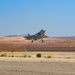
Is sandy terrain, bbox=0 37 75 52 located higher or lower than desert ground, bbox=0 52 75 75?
higher

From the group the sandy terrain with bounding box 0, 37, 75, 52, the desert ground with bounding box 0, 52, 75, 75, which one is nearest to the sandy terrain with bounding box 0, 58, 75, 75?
the desert ground with bounding box 0, 52, 75, 75

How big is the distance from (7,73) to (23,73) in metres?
1.02

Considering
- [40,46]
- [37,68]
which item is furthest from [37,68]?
[40,46]

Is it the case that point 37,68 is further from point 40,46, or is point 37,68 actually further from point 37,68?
point 40,46

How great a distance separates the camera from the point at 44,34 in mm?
81438

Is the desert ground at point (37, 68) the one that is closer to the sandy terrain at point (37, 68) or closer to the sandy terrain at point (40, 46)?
the sandy terrain at point (37, 68)

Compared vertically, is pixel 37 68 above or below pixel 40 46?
below

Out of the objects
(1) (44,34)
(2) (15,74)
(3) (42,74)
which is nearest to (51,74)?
(3) (42,74)

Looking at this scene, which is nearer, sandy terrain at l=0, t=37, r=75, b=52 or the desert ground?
the desert ground

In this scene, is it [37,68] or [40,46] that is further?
[40,46]

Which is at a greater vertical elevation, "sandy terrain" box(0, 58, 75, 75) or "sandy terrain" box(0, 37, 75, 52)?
"sandy terrain" box(0, 37, 75, 52)

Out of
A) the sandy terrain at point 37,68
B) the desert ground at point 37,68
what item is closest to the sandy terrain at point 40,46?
the desert ground at point 37,68

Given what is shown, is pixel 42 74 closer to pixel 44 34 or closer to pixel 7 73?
pixel 7 73

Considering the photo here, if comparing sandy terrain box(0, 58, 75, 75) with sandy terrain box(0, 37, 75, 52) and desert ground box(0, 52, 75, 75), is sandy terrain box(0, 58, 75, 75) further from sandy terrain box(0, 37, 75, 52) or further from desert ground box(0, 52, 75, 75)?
sandy terrain box(0, 37, 75, 52)
